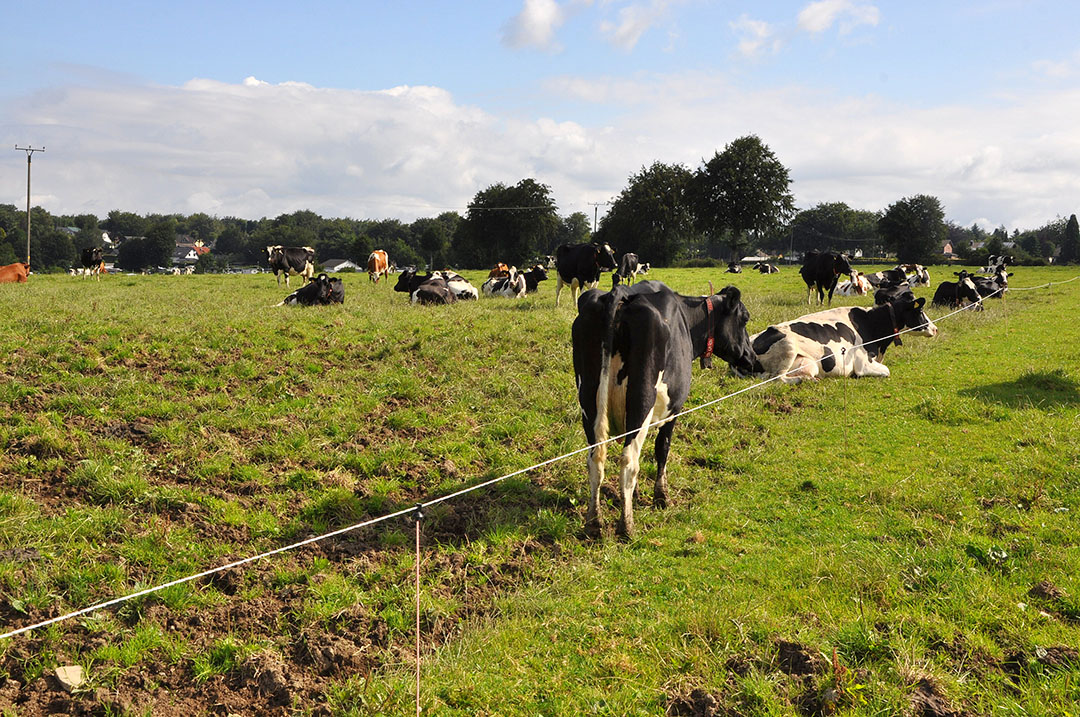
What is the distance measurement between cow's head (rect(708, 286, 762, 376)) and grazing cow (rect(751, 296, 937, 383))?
3698 mm

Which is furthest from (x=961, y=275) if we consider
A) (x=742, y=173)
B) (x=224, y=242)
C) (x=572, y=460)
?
(x=224, y=242)

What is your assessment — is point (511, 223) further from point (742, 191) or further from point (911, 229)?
point (911, 229)

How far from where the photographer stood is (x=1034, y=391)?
11.4m

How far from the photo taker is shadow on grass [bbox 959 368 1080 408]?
10695mm

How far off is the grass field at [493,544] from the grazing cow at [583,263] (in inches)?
365

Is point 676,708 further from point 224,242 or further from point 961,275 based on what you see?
point 224,242

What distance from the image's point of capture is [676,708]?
161 inches

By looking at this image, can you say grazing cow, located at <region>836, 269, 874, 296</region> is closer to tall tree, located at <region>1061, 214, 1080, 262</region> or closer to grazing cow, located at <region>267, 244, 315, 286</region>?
grazing cow, located at <region>267, 244, 315, 286</region>

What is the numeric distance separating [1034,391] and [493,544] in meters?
10.3

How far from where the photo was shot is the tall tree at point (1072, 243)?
10006 centimetres

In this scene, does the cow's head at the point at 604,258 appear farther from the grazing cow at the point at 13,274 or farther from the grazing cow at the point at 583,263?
the grazing cow at the point at 13,274

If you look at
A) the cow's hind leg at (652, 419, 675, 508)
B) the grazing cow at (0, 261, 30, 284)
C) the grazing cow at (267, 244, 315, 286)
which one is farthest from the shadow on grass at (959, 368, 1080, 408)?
the grazing cow at (0, 261, 30, 284)

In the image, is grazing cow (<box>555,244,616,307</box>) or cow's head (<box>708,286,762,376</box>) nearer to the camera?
cow's head (<box>708,286,762,376</box>)

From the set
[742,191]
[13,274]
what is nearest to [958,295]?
[13,274]
